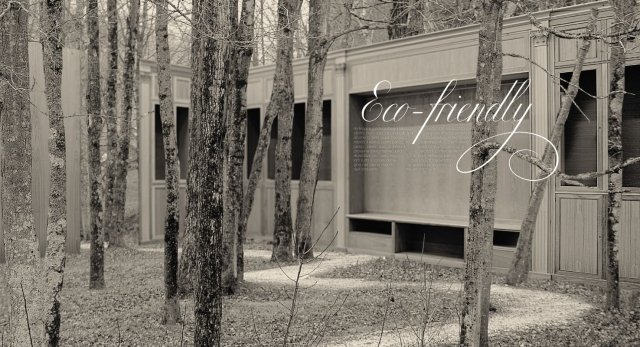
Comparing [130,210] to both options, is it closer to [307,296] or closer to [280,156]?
[280,156]

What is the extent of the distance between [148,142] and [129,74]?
1.97 metres

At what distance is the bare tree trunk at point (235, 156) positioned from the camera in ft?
30.6

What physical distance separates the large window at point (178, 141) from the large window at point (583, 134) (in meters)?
9.93

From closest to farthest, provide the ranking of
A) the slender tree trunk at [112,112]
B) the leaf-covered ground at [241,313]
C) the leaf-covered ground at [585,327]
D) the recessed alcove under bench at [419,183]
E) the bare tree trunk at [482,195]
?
1. the bare tree trunk at [482,195]
2. the leaf-covered ground at [585,327]
3. the leaf-covered ground at [241,313]
4. the recessed alcove under bench at [419,183]
5. the slender tree trunk at [112,112]

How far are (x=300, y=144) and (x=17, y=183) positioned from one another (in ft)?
37.6

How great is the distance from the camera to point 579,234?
1052 centimetres

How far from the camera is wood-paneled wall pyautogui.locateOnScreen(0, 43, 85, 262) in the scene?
43.2ft

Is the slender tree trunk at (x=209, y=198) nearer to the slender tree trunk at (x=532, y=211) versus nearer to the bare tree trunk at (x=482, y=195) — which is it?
the bare tree trunk at (x=482, y=195)

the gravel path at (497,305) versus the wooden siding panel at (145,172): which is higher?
the wooden siding panel at (145,172)

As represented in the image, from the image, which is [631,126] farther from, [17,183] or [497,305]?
[17,183]

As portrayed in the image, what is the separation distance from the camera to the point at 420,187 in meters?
13.7

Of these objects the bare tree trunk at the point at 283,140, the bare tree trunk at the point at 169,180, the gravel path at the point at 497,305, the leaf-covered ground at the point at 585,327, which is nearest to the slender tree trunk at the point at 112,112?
the bare tree trunk at the point at 283,140

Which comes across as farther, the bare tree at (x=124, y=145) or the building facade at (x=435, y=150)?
the bare tree at (x=124, y=145)

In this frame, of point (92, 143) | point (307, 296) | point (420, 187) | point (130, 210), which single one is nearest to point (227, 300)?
point (307, 296)
